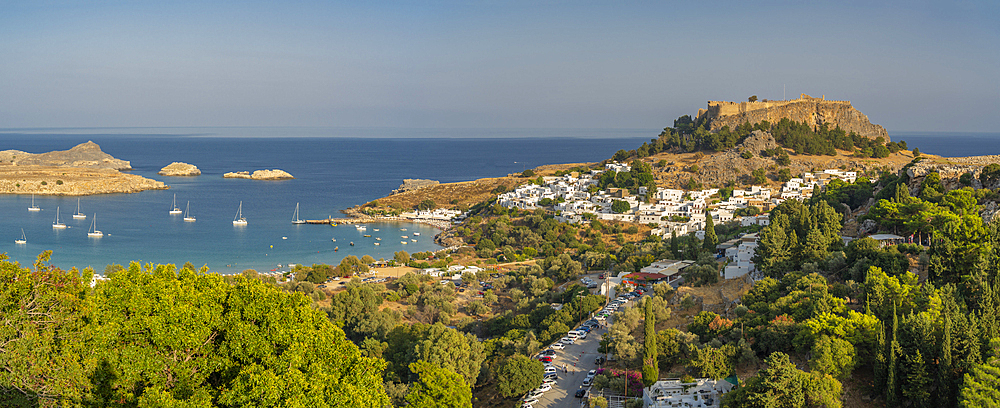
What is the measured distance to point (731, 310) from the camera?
795 inches

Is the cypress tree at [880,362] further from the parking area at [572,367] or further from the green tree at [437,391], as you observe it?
the green tree at [437,391]

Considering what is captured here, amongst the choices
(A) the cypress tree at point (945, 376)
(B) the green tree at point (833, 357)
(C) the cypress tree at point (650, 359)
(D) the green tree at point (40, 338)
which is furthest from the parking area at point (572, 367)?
(D) the green tree at point (40, 338)

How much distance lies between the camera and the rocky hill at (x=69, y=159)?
103 m

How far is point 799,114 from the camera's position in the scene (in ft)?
215

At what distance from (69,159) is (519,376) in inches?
4470

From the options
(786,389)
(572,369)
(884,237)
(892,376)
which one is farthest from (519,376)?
(884,237)

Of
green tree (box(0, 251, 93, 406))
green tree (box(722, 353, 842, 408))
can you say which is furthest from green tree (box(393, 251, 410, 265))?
green tree (box(0, 251, 93, 406))

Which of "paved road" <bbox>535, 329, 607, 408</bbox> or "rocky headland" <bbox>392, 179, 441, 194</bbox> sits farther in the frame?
"rocky headland" <bbox>392, 179, 441, 194</bbox>

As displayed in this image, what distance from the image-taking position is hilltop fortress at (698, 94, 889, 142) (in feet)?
214

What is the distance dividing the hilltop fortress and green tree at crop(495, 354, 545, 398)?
177 feet

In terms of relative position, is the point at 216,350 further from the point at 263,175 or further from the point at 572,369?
the point at 263,175

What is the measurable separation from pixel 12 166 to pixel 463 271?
89.4 m

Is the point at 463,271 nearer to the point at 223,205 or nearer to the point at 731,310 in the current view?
the point at 731,310

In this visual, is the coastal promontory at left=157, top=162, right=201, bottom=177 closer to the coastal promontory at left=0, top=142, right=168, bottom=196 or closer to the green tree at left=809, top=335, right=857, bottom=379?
the coastal promontory at left=0, top=142, right=168, bottom=196
